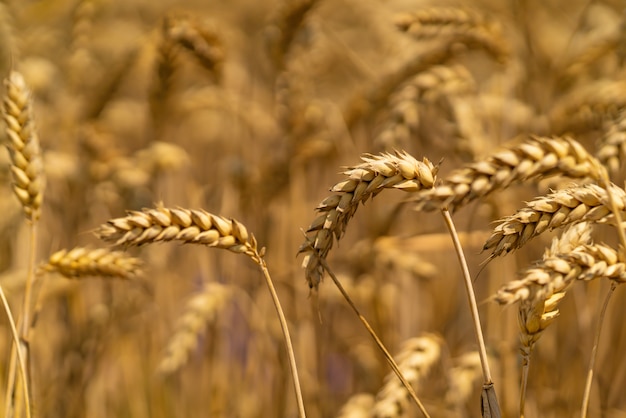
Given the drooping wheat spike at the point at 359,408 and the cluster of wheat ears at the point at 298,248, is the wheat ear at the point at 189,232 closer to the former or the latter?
the cluster of wheat ears at the point at 298,248

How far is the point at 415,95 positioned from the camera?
195cm

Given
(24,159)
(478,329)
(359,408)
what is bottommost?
(359,408)

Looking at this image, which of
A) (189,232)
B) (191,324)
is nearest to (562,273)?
(189,232)

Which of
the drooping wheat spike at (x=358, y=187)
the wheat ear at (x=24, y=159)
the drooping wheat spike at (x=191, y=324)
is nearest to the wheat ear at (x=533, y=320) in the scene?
the drooping wheat spike at (x=358, y=187)

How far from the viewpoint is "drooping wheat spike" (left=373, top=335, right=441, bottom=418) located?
4.05 ft

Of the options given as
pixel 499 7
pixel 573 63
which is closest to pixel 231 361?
pixel 573 63

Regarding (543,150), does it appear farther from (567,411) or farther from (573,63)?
(573,63)

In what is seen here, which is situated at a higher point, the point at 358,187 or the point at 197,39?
the point at 197,39

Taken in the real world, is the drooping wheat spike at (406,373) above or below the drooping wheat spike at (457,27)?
below

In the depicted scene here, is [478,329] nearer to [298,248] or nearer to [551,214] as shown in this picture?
[551,214]

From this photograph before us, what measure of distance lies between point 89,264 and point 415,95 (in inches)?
43.9

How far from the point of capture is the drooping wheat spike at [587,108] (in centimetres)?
172

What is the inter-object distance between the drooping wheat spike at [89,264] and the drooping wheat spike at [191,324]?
1.52ft

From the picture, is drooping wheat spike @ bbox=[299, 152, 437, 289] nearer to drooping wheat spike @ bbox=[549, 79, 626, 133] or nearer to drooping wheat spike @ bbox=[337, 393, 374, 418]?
drooping wheat spike @ bbox=[337, 393, 374, 418]
